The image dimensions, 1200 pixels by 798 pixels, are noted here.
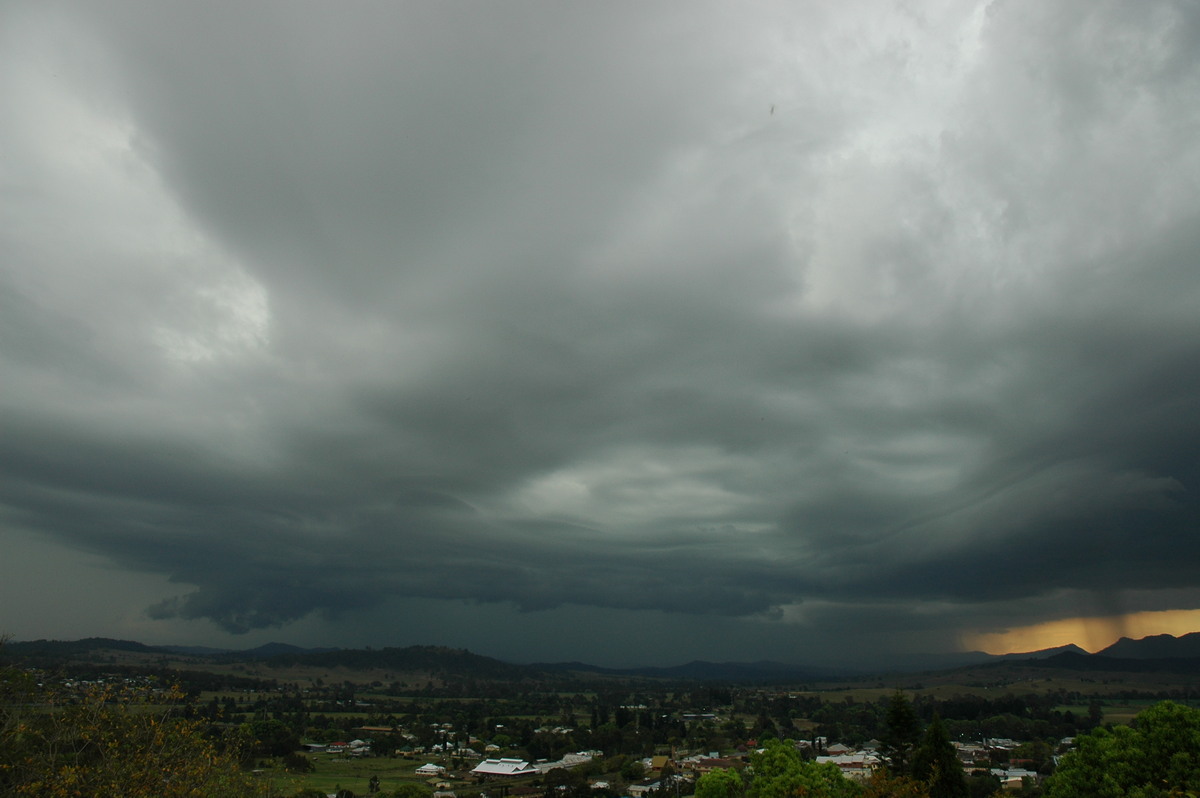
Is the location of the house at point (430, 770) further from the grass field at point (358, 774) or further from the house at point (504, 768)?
the house at point (504, 768)

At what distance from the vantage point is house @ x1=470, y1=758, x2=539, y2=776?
11312cm

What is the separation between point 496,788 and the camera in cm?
10106

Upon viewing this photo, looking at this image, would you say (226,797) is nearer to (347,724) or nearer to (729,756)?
(729,756)

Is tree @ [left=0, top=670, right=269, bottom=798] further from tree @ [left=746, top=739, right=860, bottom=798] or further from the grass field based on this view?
the grass field

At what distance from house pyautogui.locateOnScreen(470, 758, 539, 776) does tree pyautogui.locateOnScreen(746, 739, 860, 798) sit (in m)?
77.0

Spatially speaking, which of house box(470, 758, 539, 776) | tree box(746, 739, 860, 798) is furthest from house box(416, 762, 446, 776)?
tree box(746, 739, 860, 798)

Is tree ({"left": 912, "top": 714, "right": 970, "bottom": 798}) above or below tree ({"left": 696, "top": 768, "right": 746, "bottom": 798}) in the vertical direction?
above

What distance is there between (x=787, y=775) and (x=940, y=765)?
9914 millimetres

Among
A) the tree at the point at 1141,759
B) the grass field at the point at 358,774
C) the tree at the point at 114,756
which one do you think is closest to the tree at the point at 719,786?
the tree at the point at 1141,759

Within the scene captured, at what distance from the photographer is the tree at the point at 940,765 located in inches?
1722

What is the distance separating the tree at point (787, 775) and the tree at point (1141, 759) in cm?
1079

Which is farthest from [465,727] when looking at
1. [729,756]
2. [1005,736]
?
[1005,736]

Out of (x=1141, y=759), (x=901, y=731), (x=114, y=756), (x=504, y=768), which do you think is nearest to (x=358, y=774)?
(x=504, y=768)

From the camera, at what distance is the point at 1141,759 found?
30.0 meters
